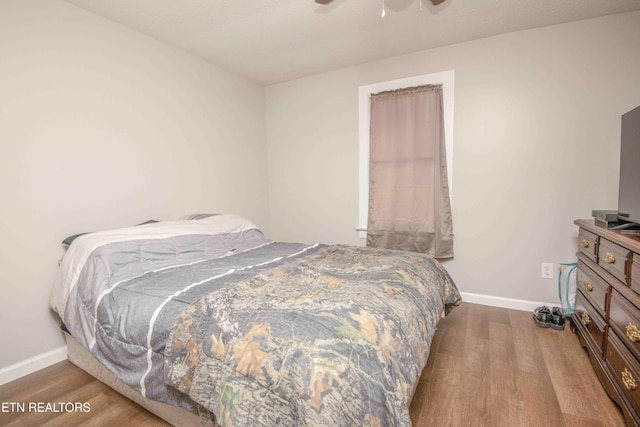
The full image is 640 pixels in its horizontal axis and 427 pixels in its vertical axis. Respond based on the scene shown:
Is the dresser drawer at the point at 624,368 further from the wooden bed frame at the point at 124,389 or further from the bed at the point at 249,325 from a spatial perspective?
the wooden bed frame at the point at 124,389

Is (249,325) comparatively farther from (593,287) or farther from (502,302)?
(502,302)

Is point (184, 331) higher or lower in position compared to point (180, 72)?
lower

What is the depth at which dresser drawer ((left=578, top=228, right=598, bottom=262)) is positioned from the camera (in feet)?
6.10

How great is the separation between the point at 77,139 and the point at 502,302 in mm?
3695

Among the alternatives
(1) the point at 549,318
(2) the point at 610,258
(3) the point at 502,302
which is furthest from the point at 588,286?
(3) the point at 502,302

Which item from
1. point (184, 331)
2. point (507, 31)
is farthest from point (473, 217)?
point (184, 331)

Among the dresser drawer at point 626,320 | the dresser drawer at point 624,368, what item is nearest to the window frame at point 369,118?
the dresser drawer at point 626,320

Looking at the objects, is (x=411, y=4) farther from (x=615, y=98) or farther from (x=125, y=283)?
(x=125, y=283)

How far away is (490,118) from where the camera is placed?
8.77ft

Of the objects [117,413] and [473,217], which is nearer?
[117,413]

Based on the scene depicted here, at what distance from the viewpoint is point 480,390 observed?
64.1 inches

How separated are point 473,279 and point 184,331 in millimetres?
2609

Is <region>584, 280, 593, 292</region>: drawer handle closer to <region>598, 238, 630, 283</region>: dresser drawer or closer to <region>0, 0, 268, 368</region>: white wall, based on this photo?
<region>598, 238, 630, 283</region>: dresser drawer

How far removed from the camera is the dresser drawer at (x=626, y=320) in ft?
4.21
